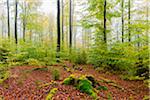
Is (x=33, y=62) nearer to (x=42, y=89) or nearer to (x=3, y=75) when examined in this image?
(x=3, y=75)

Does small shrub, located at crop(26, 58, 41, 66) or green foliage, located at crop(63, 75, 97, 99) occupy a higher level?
small shrub, located at crop(26, 58, 41, 66)

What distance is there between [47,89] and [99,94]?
186cm

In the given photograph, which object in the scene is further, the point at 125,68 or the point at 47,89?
the point at 125,68

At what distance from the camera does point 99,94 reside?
6.78 meters

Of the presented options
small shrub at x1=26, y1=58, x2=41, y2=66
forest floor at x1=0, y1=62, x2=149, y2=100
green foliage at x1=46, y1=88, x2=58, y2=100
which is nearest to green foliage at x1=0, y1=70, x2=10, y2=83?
forest floor at x1=0, y1=62, x2=149, y2=100

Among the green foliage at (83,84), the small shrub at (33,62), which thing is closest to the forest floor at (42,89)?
the green foliage at (83,84)

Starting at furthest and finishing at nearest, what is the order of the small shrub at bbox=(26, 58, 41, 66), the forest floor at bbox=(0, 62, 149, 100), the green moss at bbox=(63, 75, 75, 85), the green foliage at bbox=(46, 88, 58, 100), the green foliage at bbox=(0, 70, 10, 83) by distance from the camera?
1. the small shrub at bbox=(26, 58, 41, 66)
2. the green foliage at bbox=(0, 70, 10, 83)
3. the green moss at bbox=(63, 75, 75, 85)
4. the forest floor at bbox=(0, 62, 149, 100)
5. the green foliage at bbox=(46, 88, 58, 100)

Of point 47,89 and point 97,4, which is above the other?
point 97,4

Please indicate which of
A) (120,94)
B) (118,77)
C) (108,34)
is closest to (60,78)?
(120,94)

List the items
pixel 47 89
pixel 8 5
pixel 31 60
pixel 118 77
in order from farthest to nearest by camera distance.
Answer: pixel 8 5 → pixel 118 77 → pixel 31 60 → pixel 47 89

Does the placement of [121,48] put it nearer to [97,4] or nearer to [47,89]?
[97,4]

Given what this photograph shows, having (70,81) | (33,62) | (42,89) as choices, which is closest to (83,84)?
(70,81)

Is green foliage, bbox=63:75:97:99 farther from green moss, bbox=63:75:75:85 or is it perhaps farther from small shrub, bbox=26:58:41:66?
small shrub, bbox=26:58:41:66

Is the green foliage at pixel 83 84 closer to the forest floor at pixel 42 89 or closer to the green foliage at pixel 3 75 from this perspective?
the forest floor at pixel 42 89
